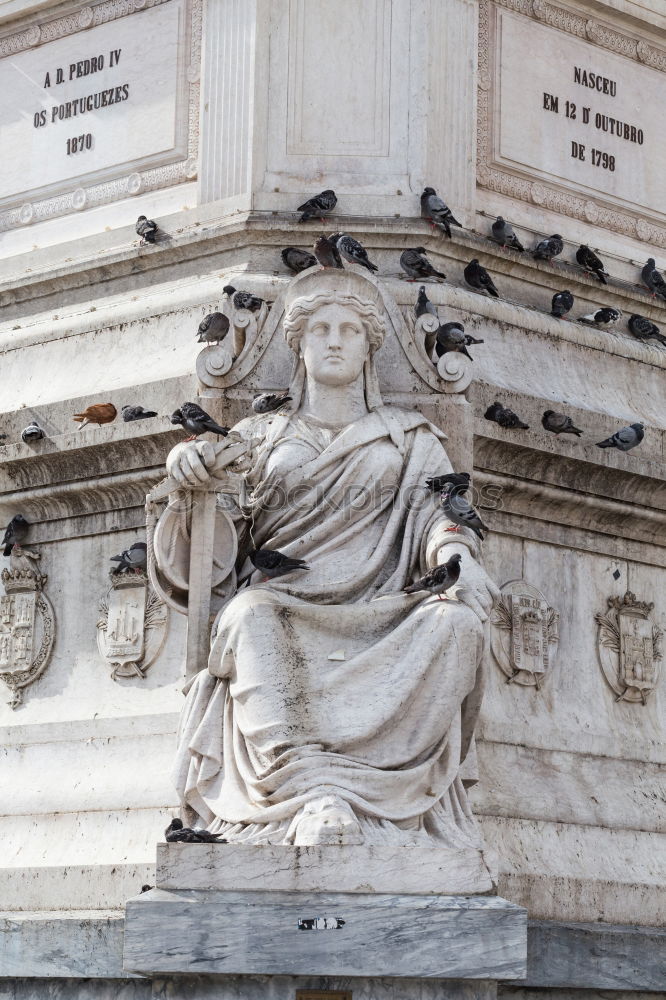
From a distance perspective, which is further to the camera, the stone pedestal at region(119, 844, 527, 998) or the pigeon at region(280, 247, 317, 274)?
the pigeon at region(280, 247, 317, 274)

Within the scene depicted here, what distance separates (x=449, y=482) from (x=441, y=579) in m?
0.93

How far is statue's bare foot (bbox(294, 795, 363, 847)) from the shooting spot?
11.2 metres

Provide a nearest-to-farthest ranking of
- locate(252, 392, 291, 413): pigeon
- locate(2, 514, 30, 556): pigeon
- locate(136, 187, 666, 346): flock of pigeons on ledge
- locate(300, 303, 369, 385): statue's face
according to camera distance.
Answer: locate(300, 303, 369, 385): statue's face → locate(252, 392, 291, 413): pigeon → locate(136, 187, 666, 346): flock of pigeons on ledge → locate(2, 514, 30, 556): pigeon

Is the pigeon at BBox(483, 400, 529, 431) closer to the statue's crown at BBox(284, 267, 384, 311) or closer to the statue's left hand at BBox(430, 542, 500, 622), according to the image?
the statue's crown at BBox(284, 267, 384, 311)

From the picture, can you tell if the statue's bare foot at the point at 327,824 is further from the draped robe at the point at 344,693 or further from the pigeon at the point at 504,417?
the pigeon at the point at 504,417

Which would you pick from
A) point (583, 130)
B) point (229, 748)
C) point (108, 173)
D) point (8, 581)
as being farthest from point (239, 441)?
point (583, 130)

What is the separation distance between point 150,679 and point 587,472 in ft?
10.7

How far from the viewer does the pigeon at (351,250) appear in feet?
45.6

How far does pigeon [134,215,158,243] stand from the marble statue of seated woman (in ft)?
7.08

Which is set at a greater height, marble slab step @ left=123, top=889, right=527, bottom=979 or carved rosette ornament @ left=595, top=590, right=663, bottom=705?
carved rosette ornament @ left=595, top=590, right=663, bottom=705

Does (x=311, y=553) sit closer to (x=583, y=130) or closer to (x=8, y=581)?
(x=8, y=581)

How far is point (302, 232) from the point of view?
14.7 m

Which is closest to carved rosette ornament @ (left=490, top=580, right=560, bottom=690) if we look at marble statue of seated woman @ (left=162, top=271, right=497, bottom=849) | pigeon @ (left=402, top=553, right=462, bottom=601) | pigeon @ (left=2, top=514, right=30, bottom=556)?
marble statue of seated woman @ (left=162, top=271, right=497, bottom=849)

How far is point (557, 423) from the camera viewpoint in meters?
14.5
